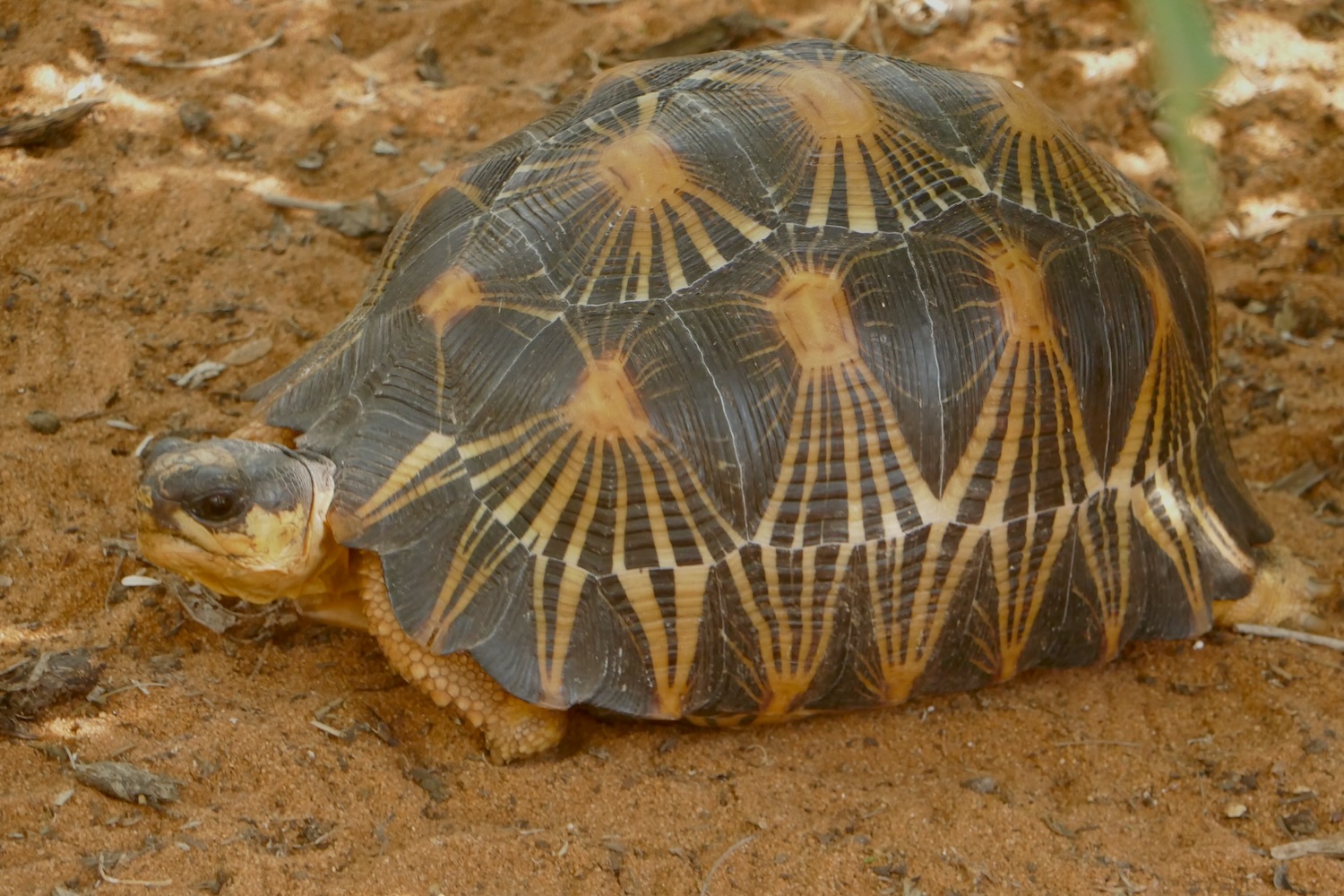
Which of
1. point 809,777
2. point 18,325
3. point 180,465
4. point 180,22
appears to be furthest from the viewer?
point 180,22

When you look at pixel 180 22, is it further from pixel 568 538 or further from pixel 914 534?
pixel 914 534

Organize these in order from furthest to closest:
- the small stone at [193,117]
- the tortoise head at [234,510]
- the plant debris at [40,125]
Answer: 1. the small stone at [193,117]
2. the plant debris at [40,125]
3. the tortoise head at [234,510]

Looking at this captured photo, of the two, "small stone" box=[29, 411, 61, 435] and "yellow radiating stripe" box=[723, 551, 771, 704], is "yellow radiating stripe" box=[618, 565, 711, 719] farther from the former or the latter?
"small stone" box=[29, 411, 61, 435]

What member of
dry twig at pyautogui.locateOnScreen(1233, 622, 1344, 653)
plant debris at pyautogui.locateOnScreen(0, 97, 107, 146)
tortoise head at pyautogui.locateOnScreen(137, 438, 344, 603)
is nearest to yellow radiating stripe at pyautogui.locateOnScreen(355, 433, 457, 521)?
tortoise head at pyautogui.locateOnScreen(137, 438, 344, 603)

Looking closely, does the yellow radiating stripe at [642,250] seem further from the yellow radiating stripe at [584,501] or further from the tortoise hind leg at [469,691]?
Answer: the tortoise hind leg at [469,691]

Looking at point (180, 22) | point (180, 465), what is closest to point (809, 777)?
point (180, 465)

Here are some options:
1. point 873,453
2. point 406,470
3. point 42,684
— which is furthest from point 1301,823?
point 42,684

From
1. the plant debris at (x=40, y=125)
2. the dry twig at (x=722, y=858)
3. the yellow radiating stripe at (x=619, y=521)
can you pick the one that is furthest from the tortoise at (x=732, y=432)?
the plant debris at (x=40, y=125)

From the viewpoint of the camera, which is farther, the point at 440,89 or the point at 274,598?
the point at 440,89
